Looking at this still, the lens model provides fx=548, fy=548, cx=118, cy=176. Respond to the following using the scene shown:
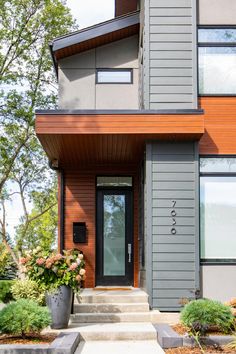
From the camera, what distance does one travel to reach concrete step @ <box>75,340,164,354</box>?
23.1 feet

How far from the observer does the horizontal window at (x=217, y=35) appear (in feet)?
32.2

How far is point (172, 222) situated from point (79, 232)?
310 cm

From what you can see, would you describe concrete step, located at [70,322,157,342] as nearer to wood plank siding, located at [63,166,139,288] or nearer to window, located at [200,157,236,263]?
window, located at [200,157,236,263]

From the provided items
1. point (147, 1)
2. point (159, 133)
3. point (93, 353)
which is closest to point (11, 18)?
point (147, 1)

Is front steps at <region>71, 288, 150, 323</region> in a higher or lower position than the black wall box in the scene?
lower

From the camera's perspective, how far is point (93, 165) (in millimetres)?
11992

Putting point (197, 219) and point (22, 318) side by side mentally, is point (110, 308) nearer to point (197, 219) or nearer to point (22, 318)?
point (197, 219)

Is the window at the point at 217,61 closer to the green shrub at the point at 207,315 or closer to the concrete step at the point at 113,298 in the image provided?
the concrete step at the point at 113,298

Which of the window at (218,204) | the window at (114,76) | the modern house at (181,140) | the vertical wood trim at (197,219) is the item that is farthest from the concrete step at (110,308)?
the window at (114,76)

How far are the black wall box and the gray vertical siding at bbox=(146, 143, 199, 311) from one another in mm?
2815

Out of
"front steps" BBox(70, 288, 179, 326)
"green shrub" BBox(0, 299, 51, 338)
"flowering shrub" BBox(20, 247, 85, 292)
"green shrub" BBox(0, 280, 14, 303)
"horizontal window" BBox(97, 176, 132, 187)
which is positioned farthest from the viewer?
"green shrub" BBox(0, 280, 14, 303)

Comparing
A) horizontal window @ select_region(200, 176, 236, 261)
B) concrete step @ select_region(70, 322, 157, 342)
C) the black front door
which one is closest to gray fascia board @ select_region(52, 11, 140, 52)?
the black front door

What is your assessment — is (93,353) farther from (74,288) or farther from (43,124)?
(43,124)

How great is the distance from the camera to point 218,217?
31.1ft
